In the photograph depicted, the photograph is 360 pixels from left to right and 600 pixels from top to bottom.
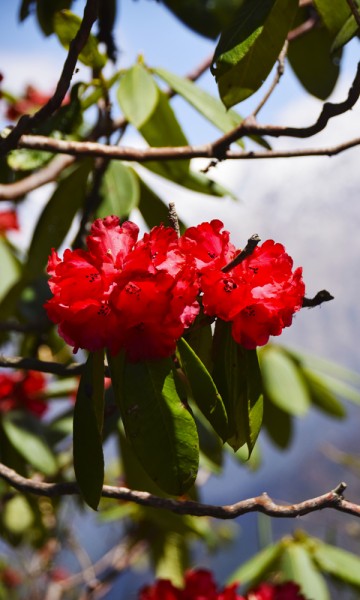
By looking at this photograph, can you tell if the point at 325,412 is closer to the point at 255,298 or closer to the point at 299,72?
the point at 299,72

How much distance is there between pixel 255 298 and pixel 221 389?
8 centimetres

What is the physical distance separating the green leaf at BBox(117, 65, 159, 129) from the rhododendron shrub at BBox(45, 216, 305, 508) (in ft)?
1.26

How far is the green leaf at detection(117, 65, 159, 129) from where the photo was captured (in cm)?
91

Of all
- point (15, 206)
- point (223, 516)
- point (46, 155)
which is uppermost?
point (15, 206)

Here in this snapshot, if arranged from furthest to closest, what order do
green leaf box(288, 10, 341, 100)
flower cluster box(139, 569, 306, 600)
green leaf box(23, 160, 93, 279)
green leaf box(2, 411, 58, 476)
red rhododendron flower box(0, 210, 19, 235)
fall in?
1. red rhododendron flower box(0, 210, 19, 235)
2. green leaf box(2, 411, 58, 476)
3. green leaf box(23, 160, 93, 279)
4. green leaf box(288, 10, 341, 100)
5. flower cluster box(139, 569, 306, 600)

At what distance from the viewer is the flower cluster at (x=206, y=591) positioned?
880 millimetres

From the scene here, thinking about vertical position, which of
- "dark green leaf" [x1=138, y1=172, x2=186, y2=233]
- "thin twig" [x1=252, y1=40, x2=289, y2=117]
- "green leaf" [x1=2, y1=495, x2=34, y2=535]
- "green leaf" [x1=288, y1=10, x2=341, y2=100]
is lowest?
"green leaf" [x1=2, y1=495, x2=34, y2=535]

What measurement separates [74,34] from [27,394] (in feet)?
2.78

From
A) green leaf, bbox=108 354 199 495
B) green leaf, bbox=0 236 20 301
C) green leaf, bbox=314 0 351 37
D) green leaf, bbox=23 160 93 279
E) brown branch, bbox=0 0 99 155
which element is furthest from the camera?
green leaf, bbox=0 236 20 301

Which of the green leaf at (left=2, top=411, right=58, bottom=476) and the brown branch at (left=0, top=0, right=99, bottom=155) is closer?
the brown branch at (left=0, top=0, right=99, bottom=155)

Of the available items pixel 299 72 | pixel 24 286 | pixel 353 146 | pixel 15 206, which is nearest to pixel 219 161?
pixel 353 146

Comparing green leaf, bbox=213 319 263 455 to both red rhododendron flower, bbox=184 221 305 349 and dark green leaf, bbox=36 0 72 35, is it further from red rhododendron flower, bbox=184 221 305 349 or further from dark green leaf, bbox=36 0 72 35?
dark green leaf, bbox=36 0 72 35

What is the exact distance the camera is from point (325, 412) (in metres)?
1.54

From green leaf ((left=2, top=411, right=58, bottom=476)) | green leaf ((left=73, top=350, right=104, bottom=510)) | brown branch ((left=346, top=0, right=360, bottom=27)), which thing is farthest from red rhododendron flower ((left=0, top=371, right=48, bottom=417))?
brown branch ((left=346, top=0, right=360, bottom=27))
